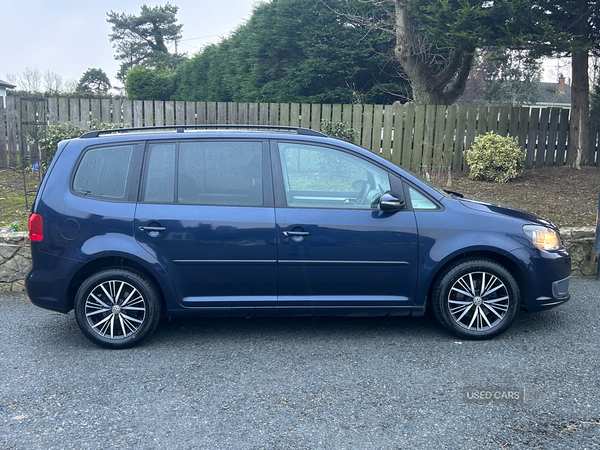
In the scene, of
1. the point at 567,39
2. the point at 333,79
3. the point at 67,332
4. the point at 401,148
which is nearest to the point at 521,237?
the point at 67,332

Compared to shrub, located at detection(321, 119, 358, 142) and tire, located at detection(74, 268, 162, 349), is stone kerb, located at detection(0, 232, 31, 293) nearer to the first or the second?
tire, located at detection(74, 268, 162, 349)

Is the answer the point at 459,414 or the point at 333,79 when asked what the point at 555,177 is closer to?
the point at 333,79

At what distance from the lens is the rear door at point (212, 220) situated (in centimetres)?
434

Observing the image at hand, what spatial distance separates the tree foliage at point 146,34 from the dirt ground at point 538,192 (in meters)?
37.2

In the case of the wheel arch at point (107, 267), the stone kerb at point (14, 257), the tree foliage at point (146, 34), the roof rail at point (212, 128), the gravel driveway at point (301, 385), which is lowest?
the gravel driveway at point (301, 385)

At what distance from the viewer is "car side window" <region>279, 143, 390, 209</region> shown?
4.50 metres

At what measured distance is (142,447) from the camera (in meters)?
3.00

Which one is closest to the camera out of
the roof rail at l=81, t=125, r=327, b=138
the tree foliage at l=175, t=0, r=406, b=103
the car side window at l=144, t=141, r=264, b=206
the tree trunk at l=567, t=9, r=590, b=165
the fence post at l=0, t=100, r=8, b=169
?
the car side window at l=144, t=141, r=264, b=206

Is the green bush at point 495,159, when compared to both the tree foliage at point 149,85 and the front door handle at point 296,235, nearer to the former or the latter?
the front door handle at point 296,235

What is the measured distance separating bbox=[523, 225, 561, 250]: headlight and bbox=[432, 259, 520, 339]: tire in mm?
356

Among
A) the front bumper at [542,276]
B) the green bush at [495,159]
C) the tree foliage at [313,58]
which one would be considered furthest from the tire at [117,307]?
the tree foliage at [313,58]

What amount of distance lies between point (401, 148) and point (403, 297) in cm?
863

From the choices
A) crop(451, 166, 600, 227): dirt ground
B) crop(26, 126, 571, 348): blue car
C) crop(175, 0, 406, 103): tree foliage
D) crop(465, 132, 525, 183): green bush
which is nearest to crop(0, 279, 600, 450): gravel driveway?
crop(26, 126, 571, 348): blue car

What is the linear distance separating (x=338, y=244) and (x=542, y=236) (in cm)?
175
